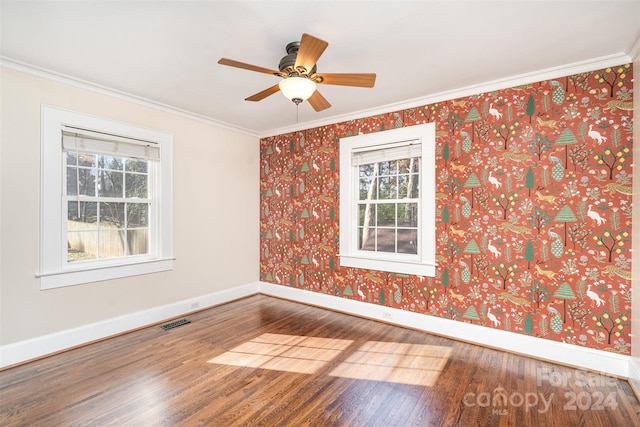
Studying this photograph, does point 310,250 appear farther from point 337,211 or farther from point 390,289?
point 390,289

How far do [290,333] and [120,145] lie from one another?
2830mm

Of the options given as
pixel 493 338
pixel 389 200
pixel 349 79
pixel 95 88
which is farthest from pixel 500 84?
pixel 95 88

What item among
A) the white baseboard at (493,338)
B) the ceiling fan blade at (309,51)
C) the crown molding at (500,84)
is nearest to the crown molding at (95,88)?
the crown molding at (500,84)

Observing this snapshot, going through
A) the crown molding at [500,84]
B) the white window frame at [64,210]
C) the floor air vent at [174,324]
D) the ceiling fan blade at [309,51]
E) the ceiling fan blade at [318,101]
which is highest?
the crown molding at [500,84]

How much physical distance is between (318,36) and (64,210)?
9.48 ft

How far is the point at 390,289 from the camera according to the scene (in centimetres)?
363

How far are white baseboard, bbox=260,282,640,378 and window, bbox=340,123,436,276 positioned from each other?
528 mm

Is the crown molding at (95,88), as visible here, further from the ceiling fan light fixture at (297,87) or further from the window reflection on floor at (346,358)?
the window reflection on floor at (346,358)

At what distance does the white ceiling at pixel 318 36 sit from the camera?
6.25ft

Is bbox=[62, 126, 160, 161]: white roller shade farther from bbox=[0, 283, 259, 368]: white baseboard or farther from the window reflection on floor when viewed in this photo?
the window reflection on floor

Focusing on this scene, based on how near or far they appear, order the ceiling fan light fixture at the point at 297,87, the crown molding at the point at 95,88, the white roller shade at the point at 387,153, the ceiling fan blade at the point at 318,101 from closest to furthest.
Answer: the ceiling fan light fixture at the point at 297,87
the ceiling fan blade at the point at 318,101
the crown molding at the point at 95,88
the white roller shade at the point at 387,153

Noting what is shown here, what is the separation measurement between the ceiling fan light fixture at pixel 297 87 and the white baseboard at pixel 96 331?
3050 mm

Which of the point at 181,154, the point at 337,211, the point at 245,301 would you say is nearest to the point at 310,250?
the point at 337,211

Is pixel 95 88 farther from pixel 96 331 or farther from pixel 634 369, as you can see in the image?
pixel 634 369
